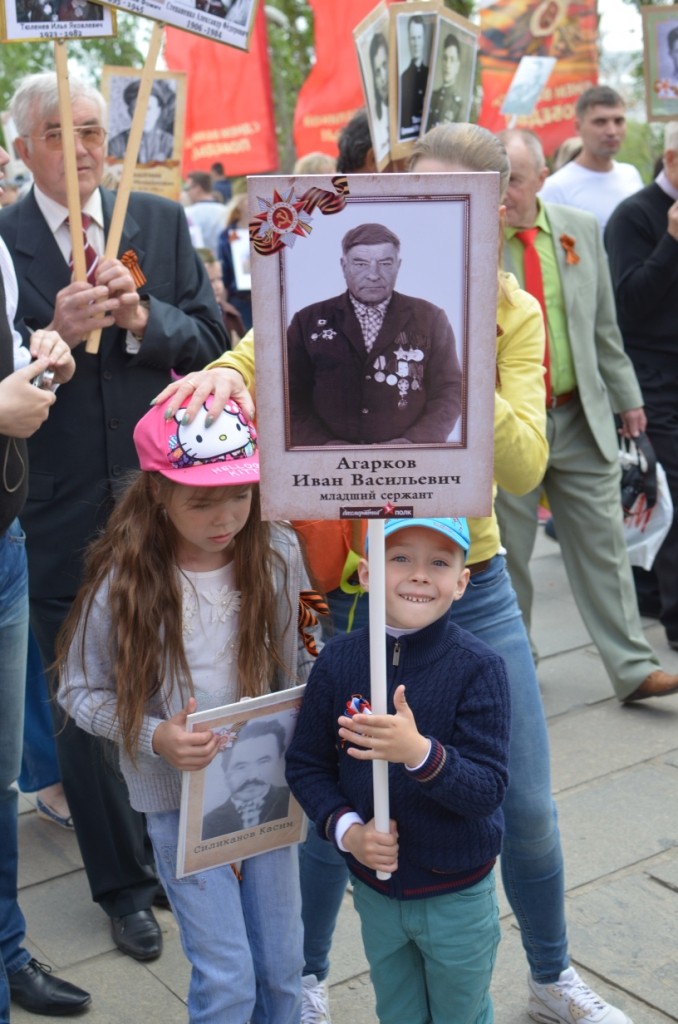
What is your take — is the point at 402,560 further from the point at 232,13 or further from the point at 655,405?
the point at 655,405

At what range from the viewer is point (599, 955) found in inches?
128

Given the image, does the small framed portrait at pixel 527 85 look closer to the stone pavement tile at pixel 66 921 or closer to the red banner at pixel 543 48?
the red banner at pixel 543 48

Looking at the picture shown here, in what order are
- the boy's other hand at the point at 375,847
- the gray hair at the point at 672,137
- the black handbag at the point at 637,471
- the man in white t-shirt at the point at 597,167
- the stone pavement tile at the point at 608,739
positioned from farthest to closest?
the man in white t-shirt at the point at 597,167 → the gray hair at the point at 672,137 → the black handbag at the point at 637,471 → the stone pavement tile at the point at 608,739 → the boy's other hand at the point at 375,847

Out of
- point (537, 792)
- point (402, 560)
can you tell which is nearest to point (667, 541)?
point (537, 792)

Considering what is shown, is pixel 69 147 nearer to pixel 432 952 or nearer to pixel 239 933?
pixel 239 933

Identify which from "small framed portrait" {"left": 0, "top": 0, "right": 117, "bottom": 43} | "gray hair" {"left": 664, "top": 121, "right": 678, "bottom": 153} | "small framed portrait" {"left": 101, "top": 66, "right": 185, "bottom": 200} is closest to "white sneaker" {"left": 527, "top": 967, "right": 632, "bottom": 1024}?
"small framed portrait" {"left": 0, "top": 0, "right": 117, "bottom": 43}

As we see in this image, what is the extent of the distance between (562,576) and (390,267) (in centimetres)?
504

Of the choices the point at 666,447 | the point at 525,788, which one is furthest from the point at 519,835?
the point at 666,447

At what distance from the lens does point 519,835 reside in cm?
283

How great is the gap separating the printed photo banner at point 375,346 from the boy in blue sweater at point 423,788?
0.29m

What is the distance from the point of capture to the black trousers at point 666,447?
5723 mm

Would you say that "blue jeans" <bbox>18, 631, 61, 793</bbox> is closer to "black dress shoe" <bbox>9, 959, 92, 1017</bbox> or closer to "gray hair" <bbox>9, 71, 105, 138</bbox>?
"black dress shoe" <bbox>9, 959, 92, 1017</bbox>

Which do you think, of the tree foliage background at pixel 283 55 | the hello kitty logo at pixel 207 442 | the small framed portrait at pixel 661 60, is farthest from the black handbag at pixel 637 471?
the tree foliage background at pixel 283 55

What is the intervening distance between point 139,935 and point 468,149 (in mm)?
2165
